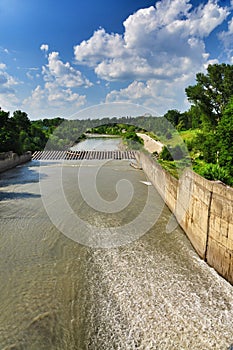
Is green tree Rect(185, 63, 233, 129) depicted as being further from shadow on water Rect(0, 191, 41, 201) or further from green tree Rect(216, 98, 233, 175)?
shadow on water Rect(0, 191, 41, 201)

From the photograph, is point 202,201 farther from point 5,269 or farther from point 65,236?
point 5,269

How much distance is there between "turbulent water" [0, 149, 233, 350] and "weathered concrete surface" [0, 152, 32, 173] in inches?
561

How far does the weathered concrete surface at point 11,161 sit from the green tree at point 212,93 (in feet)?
63.3

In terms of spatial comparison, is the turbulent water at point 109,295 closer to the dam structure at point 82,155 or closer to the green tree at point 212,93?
the green tree at point 212,93

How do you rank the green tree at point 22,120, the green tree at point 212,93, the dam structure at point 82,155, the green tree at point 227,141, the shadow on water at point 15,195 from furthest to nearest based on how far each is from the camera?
1. the green tree at point 22,120
2. the dam structure at point 82,155
3. the green tree at point 212,93
4. the green tree at point 227,141
5. the shadow on water at point 15,195

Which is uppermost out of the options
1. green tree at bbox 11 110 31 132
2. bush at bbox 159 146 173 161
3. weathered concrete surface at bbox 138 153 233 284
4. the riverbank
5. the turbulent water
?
green tree at bbox 11 110 31 132

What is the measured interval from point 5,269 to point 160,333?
3899 mm

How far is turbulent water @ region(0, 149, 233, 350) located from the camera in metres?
4.06

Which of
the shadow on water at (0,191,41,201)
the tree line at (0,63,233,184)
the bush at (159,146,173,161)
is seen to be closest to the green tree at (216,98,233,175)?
the tree line at (0,63,233,184)

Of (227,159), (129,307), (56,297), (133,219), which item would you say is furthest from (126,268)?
(227,159)

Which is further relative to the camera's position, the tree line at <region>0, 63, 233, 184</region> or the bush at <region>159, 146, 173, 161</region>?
the bush at <region>159, 146, 173, 161</region>

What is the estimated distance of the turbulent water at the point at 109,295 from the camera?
4.06 metres

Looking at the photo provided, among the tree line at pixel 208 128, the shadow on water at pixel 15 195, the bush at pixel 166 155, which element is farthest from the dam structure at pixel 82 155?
the shadow on water at pixel 15 195

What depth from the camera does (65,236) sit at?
7.97 metres
